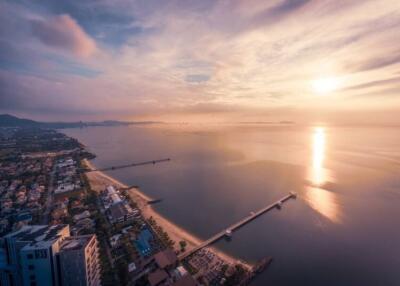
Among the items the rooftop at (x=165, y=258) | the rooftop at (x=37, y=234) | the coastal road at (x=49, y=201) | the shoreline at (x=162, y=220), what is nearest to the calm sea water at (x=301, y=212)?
the shoreline at (x=162, y=220)

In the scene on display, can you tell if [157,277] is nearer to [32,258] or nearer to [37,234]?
[32,258]

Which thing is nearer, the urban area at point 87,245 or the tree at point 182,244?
the urban area at point 87,245

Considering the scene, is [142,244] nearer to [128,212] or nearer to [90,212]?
[128,212]

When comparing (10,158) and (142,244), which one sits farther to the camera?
(10,158)

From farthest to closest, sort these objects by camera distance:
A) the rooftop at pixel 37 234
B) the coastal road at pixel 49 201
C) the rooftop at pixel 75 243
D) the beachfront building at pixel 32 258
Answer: the coastal road at pixel 49 201 < the rooftop at pixel 37 234 < the rooftop at pixel 75 243 < the beachfront building at pixel 32 258

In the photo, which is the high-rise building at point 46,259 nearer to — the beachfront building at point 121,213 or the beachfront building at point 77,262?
the beachfront building at point 77,262

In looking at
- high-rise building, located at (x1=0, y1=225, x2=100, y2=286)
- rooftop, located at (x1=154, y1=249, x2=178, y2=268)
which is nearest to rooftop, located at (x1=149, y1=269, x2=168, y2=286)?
rooftop, located at (x1=154, y1=249, x2=178, y2=268)

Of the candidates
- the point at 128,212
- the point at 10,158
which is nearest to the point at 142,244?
the point at 128,212

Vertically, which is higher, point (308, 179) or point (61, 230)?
point (61, 230)
